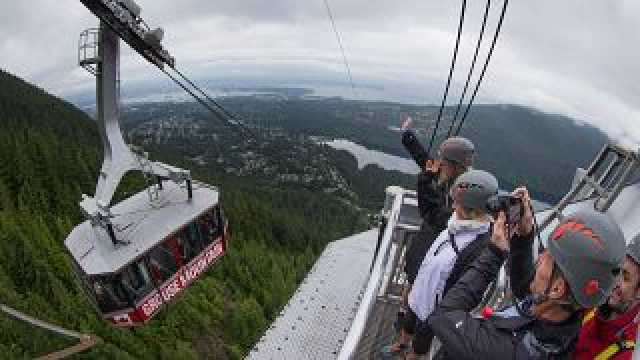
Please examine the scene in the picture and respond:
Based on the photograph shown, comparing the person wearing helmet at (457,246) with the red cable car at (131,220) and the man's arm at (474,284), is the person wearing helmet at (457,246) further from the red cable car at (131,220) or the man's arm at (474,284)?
the red cable car at (131,220)

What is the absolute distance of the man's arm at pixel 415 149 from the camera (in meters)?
6.75

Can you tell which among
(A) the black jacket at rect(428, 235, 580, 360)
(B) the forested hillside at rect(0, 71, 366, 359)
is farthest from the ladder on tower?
(B) the forested hillside at rect(0, 71, 366, 359)

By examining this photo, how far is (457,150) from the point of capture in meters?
5.74

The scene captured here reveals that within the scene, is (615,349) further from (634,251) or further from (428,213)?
(428,213)

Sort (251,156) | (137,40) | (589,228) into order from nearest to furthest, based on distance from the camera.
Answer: (589,228) < (137,40) < (251,156)

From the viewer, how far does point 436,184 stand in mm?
5938

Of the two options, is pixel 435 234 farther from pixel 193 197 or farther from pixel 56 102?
pixel 56 102

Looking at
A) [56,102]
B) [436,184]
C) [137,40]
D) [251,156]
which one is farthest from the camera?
[251,156]

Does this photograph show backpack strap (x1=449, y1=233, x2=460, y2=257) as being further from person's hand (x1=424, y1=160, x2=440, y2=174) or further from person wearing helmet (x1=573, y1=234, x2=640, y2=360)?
person wearing helmet (x1=573, y1=234, x2=640, y2=360)

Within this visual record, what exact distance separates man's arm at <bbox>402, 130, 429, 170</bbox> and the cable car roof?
280 inches

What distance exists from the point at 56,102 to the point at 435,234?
458ft

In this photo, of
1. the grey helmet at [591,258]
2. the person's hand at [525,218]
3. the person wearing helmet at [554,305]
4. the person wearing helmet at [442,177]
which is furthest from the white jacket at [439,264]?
the grey helmet at [591,258]

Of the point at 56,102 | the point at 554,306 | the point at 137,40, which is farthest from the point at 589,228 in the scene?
the point at 56,102

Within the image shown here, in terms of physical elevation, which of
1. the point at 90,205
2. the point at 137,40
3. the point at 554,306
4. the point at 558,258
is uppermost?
the point at 137,40
